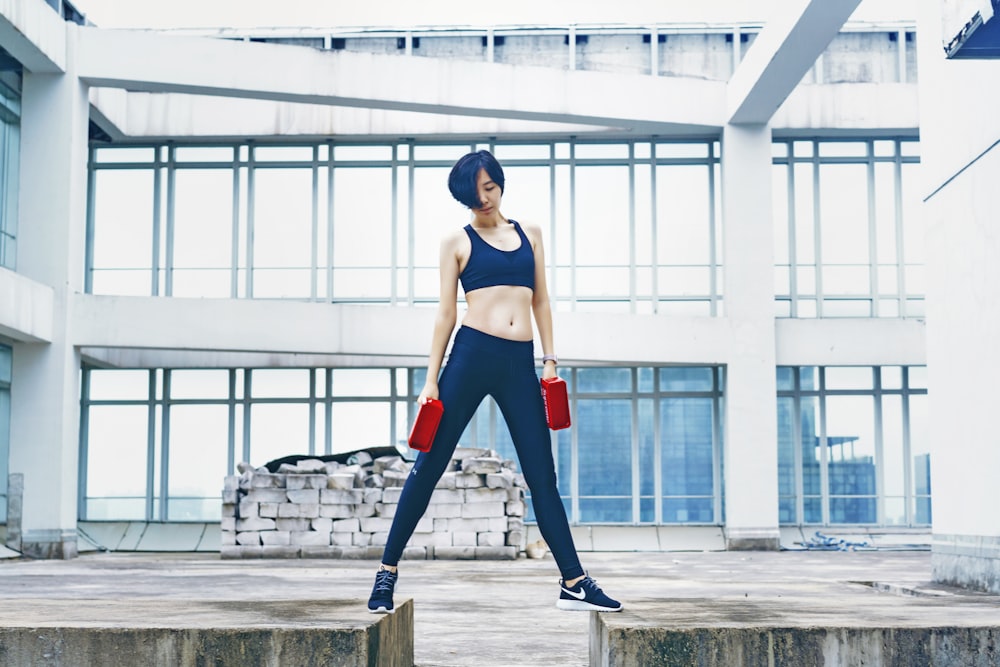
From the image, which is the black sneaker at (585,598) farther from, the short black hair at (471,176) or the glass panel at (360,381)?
the glass panel at (360,381)

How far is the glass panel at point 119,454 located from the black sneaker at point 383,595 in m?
19.4

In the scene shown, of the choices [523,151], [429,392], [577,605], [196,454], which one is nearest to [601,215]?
[523,151]

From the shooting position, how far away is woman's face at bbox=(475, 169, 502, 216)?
468 centimetres

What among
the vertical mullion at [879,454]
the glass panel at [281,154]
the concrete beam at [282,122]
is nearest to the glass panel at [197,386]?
the glass panel at [281,154]

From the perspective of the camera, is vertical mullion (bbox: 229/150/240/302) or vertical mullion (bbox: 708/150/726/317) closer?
vertical mullion (bbox: 708/150/726/317)

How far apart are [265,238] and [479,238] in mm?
18965

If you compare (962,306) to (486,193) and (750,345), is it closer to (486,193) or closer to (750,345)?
(486,193)

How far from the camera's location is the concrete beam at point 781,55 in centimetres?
1562

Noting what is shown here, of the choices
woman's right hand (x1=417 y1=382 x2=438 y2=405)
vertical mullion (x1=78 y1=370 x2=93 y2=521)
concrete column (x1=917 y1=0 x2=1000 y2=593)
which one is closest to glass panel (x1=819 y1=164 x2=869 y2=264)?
concrete column (x1=917 y1=0 x2=1000 y2=593)

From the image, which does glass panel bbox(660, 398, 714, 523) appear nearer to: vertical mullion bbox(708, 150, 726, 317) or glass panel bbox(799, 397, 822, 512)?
glass panel bbox(799, 397, 822, 512)

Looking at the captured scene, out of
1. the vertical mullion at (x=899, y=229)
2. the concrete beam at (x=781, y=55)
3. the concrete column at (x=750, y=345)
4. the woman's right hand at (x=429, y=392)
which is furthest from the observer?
the vertical mullion at (x=899, y=229)

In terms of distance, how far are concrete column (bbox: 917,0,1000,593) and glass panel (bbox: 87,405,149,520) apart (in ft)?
52.2

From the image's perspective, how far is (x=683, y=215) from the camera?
23.0 meters

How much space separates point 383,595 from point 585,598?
2.34ft
